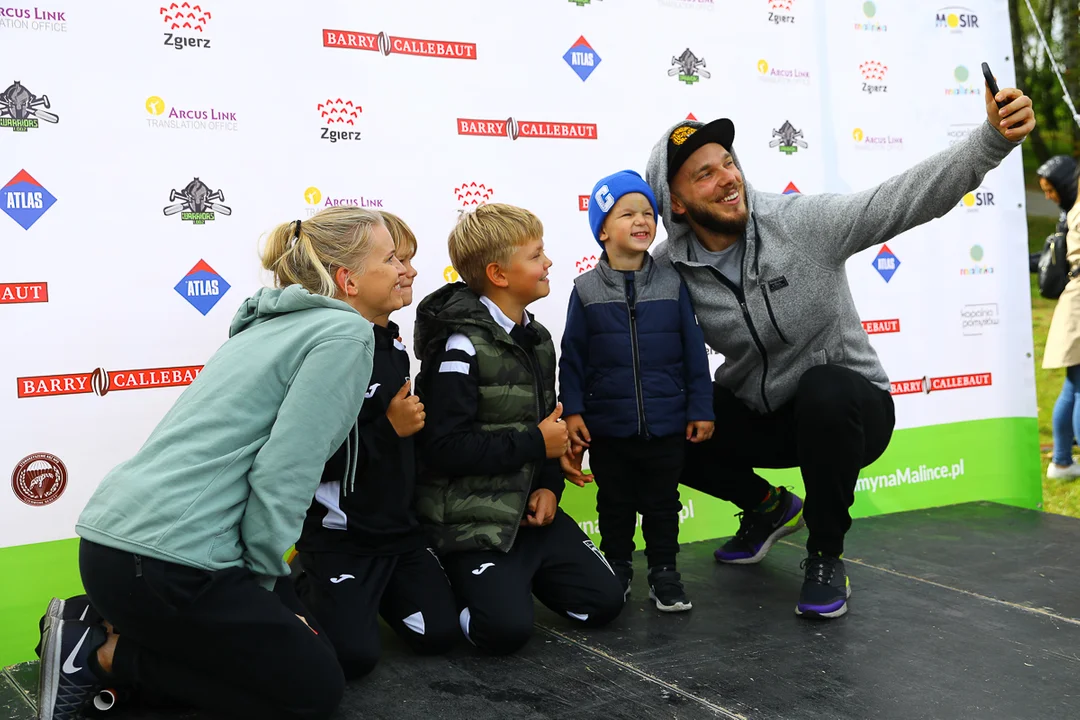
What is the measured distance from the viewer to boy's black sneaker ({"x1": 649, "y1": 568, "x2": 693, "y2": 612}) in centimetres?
264

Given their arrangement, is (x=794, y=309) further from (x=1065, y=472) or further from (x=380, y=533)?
(x=1065, y=472)

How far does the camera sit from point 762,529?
311cm

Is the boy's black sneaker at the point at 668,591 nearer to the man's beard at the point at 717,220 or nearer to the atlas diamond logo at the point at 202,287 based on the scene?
the man's beard at the point at 717,220

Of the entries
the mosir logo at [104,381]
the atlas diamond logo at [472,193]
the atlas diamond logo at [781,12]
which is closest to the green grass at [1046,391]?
the atlas diamond logo at [781,12]

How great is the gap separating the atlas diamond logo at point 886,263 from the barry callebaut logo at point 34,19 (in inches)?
114

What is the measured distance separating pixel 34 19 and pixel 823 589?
2526mm

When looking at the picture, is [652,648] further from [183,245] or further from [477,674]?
[183,245]

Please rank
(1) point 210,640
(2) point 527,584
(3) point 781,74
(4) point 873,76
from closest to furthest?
1. (1) point 210,640
2. (2) point 527,584
3. (3) point 781,74
4. (4) point 873,76

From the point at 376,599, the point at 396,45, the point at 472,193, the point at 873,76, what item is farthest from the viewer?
the point at 873,76

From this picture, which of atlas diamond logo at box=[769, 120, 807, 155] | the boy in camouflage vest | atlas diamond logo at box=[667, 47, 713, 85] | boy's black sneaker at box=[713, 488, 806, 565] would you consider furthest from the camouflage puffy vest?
atlas diamond logo at box=[769, 120, 807, 155]

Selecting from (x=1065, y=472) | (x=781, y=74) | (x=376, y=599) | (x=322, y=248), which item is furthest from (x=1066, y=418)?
(x=322, y=248)

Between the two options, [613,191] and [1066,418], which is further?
[1066,418]

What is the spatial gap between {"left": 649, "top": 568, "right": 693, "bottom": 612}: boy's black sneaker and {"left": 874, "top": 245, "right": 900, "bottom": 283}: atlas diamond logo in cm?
175

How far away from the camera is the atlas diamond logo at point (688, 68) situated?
347cm
